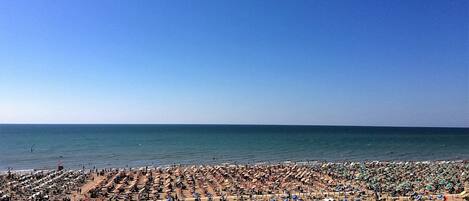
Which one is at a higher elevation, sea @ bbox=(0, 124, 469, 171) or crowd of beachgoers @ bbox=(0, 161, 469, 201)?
crowd of beachgoers @ bbox=(0, 161, 469, 201)

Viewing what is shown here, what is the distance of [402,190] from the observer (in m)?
29.8

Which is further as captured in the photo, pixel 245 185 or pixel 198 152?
pixel 198 152

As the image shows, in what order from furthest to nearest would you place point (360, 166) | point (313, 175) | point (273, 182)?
point (360, 166), point (313, 175), point (273, 182)

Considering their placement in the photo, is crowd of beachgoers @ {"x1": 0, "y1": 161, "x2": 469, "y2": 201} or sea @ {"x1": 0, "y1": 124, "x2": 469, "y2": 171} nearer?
crowd of beachgoers @ {"x1": 0, "y1": 161, "x2": 469, "y2": 201}

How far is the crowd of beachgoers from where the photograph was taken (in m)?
29.1

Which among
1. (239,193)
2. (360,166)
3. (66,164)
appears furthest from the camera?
(66,164)

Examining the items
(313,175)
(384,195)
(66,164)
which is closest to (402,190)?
(384,195)

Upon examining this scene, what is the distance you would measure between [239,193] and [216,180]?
248 inches

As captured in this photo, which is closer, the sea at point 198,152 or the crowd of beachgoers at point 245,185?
the crowd of beachgoers at point 245,185

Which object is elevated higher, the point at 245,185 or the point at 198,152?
the point at 245,185

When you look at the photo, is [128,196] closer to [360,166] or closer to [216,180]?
[216,180]

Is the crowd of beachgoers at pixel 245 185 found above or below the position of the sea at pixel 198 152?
above

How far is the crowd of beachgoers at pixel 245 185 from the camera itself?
95.6 feet

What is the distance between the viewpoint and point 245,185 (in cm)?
3369
